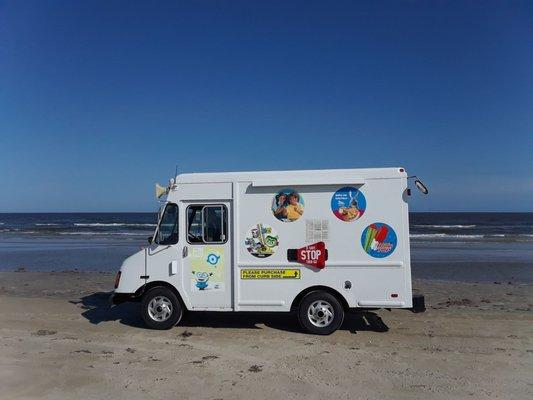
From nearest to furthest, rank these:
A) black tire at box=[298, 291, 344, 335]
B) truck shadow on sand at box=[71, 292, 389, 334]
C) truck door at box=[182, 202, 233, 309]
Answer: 1. black tire at box=[298, 291, 344, 335]
2. truck door at box=[182, 202, 233, 309]
3. truck shadow on sand at box=[71, 292, 389, 334]

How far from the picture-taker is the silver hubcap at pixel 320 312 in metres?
8.18

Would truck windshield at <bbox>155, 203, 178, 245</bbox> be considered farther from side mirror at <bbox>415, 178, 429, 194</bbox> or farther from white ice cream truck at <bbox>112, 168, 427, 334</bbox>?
side mirror at <bbox>415, 178, 429, 194</bbox>

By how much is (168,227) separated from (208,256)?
84 centimetres

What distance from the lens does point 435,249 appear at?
26141mm

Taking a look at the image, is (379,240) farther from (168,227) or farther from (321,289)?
(168,227)

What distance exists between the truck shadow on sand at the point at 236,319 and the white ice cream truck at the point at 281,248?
2.14 ft


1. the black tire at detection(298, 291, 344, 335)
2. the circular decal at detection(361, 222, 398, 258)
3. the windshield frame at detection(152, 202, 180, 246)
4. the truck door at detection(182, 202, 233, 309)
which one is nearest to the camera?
the circular decal at detection(361, 222, 398, 258)

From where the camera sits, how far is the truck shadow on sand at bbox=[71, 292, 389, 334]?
8.87 metres

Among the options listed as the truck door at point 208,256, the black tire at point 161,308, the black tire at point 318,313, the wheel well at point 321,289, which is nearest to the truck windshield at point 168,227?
the truck door at point 208,256

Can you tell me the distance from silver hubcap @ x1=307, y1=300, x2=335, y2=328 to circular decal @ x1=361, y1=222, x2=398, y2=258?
1.09 metres

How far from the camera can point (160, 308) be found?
864 cm

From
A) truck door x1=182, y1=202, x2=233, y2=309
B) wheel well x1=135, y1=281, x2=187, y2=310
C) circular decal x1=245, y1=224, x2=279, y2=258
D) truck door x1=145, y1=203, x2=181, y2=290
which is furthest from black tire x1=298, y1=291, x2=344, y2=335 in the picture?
truck door x1=145, y1=203, x2=181, y2=290

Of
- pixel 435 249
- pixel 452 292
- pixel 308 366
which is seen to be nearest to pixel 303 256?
pixel 308 366

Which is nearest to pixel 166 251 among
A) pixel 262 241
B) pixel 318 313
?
pixel 262 241
